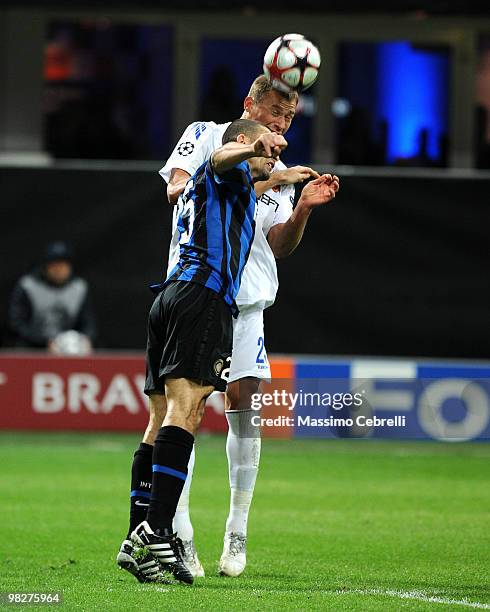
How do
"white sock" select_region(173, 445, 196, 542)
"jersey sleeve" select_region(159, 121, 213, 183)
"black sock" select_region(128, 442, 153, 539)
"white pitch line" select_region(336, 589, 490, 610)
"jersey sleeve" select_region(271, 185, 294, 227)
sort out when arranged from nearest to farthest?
"white pitch line" select_region(336, 589, 490, 610)
"black sock" select_region(128, 442, 153, 539)
"white sock" select_region(173, 445, 196, 542)
"jersey sleeve" select_region(159, 121, 213, 183)
"jersey sleeve" select_region(271, 185, 294, 227)

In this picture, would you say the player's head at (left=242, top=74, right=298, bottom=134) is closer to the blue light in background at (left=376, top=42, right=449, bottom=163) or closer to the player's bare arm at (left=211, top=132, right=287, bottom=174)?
the player's bare arm at (left=211, top=132, right=287, bottom=174)

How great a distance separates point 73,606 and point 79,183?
8.92m

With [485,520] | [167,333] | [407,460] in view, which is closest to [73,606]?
[167,333]

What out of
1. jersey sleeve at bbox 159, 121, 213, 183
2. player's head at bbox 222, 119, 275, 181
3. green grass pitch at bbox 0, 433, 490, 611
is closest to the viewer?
green grass pitch at bbox 0, 433, 490, 611

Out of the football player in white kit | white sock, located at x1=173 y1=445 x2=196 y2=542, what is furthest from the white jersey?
white sock, located at x1=173 y1=445 x2=196 y2=542

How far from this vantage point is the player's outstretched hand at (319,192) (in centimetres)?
612

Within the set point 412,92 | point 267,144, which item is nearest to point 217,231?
point 267,144

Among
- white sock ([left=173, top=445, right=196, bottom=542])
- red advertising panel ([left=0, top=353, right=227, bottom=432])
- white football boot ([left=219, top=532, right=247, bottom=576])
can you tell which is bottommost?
red advertising panel ([left=0, top=353, right=227, bottom=432])

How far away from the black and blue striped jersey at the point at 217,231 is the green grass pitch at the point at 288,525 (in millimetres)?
1285

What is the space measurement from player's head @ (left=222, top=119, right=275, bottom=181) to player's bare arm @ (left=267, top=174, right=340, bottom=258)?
0.75 feet

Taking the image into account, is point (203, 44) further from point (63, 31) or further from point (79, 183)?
point (79, 183)

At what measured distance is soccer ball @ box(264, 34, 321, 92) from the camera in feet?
20.2

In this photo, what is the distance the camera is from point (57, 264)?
42.8 feet

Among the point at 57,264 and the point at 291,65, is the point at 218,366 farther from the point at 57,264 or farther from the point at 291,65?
the point at 57,264
